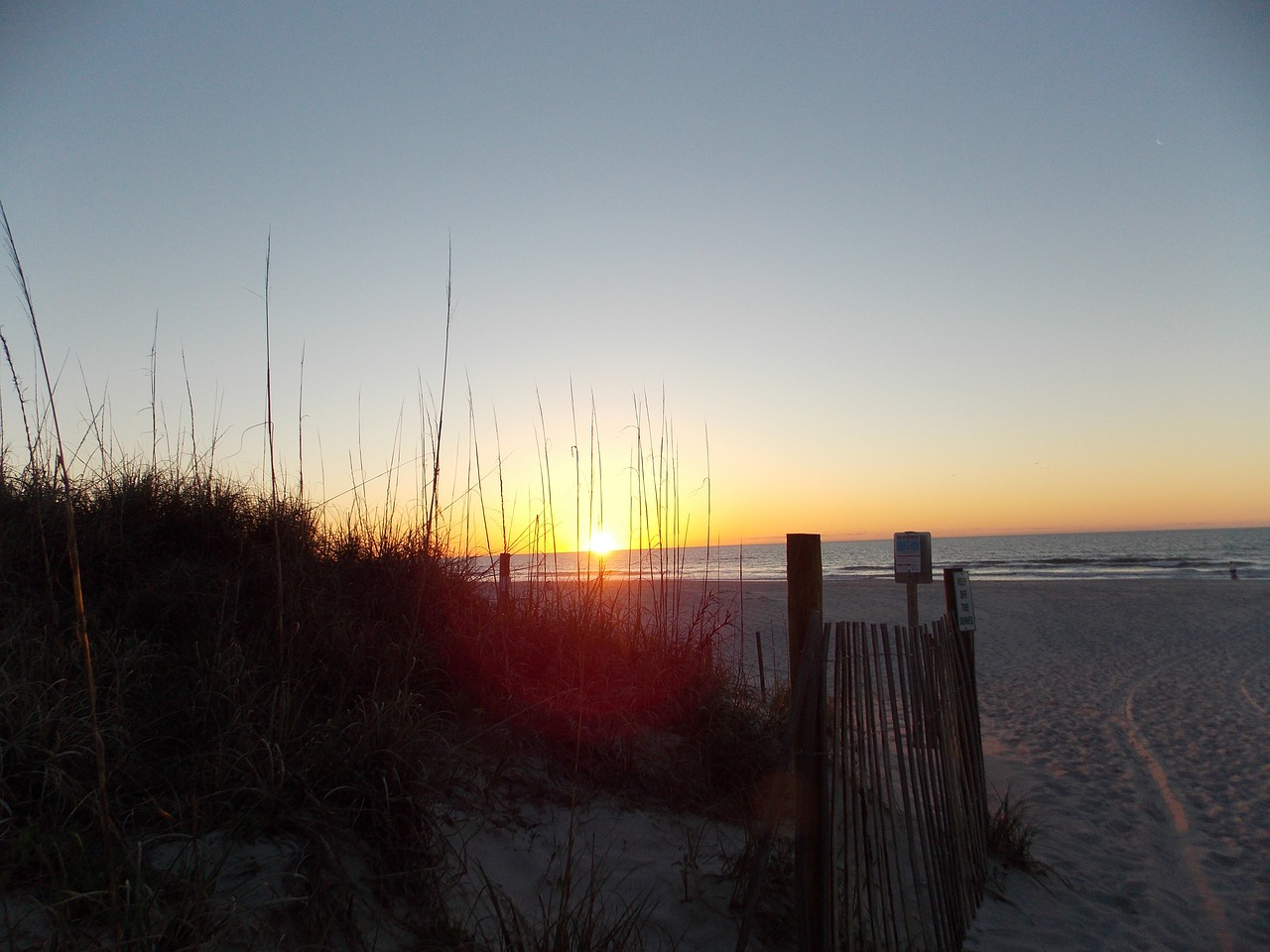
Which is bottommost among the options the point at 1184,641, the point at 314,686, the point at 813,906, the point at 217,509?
the point at 1184,641

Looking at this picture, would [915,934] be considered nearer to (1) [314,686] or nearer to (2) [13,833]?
(1) [314,686]

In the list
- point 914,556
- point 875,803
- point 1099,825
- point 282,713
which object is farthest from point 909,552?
point 282,713

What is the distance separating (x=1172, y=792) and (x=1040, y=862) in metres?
2.17

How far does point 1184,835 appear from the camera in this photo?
4812 millimetres

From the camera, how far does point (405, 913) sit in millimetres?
2449

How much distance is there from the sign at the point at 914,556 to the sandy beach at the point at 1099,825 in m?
1.48

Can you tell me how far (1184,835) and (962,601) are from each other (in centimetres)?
220

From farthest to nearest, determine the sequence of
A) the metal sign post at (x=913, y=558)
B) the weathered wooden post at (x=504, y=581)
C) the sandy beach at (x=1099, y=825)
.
→ the metal sign post at (x=913, y=558) < the weathered wooden post at (x=504, y=581) < the sandy beach at (x=1099, y=825)

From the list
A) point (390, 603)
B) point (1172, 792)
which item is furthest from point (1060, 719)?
point (390, 603)

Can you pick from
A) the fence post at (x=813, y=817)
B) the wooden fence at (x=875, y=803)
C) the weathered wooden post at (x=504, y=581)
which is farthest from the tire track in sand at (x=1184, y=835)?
the weathered wooden post at (x=504, y=581)

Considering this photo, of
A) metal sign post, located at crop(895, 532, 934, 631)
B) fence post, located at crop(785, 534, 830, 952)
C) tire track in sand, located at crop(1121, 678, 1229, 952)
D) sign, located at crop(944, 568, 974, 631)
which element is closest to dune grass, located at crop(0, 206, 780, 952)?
fence post, located at crop(785, 534, 830, 952)

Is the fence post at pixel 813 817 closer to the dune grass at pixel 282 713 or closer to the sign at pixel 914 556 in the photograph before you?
the dune grass at pixel 282 713

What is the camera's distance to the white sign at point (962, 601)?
4.47 metres

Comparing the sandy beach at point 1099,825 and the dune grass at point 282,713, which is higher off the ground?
the dune grass at point 282,713
